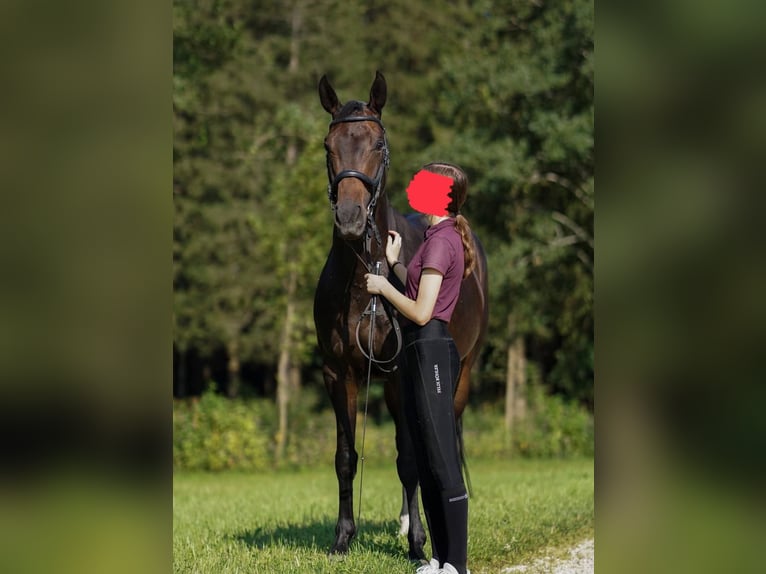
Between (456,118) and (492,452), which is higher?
(456,118)

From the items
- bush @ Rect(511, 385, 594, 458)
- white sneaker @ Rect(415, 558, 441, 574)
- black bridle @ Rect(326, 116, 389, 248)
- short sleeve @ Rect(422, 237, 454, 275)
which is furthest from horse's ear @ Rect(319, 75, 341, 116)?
bush @ Rect(511, 385, 594, 458)

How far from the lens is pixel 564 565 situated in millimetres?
6414

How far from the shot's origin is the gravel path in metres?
6.18

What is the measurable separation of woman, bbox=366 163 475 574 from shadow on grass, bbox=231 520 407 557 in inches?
60.1

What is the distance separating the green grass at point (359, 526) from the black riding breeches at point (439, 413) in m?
0.76

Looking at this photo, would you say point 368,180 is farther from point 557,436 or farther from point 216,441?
point 557,436

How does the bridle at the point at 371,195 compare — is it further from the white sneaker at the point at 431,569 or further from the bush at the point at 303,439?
the bush at the point at 303,439

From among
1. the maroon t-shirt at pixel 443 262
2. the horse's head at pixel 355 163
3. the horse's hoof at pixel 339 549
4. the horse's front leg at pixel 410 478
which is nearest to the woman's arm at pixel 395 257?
the horse's head at pixel 355 163

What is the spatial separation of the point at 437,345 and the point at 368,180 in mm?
1262
